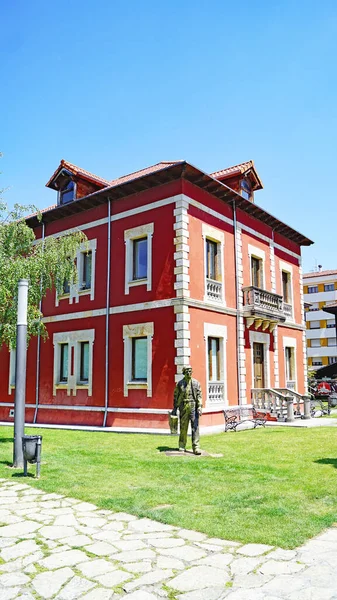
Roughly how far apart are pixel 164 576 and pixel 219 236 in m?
14.6

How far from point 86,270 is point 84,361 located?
3.49 m

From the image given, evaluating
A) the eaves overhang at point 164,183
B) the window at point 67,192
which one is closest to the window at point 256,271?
the eaves overhang at point 164,183

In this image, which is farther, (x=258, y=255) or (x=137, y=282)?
(x=258, y=255)

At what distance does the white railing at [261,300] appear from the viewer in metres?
18.6


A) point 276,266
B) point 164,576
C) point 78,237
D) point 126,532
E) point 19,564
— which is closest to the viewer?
point 164,576

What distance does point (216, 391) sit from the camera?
16594 mm

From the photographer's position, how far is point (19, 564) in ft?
14.6

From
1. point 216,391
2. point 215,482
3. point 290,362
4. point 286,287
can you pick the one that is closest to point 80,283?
point 216,391

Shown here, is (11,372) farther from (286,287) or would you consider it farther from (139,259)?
(286,287)

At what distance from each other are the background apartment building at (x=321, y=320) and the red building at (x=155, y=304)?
112 ft

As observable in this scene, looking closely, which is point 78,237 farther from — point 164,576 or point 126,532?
point 164,576

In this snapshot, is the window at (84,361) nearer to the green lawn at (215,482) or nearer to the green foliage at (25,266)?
the green foliage at (25,266)

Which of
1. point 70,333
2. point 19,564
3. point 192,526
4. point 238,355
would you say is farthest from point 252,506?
point 70,333

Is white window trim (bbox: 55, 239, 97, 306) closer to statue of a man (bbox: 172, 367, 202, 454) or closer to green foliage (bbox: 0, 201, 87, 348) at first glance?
green foliage (bbox: 0, 201, 87, 348)
